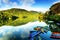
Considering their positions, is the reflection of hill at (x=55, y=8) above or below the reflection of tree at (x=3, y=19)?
above

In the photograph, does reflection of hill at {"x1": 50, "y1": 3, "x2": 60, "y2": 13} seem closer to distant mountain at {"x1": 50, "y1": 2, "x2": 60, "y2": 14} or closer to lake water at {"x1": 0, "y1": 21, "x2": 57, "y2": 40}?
distant mountain at {"x1": 50, "y1": 2, "x2": 60, "y2": 14}

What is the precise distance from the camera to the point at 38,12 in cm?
360

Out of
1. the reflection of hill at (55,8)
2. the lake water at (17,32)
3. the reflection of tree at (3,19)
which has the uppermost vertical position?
the reflection of hill at (55,8)

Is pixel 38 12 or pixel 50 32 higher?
pixel 38 12

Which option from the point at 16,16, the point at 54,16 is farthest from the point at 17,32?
the point at 54,16

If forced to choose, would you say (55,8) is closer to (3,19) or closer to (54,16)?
(54,16)

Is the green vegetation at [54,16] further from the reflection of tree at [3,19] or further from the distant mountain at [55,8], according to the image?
the reflection of tree at [3,19]

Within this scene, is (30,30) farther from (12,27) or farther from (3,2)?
(3,2)

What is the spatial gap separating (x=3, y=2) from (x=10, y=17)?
0.32 m

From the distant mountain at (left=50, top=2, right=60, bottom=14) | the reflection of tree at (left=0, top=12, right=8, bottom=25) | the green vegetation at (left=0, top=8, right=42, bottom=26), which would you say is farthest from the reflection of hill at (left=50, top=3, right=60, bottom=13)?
the reflection of tree at (left=0, top=12, right=8, bottom=25)

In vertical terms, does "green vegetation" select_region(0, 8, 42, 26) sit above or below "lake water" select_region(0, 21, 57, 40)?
above

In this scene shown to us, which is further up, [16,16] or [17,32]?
[16,16]

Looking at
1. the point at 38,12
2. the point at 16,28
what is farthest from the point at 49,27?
the point at 16,28

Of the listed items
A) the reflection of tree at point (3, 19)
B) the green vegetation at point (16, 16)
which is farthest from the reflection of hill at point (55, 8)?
the reflection of tree at point (3, 19)
